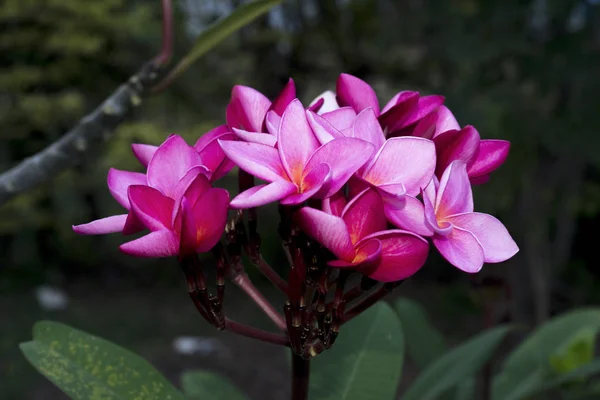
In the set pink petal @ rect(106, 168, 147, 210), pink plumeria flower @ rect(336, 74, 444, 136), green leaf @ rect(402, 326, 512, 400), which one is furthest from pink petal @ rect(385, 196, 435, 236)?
green leaf @ rect(402, 326, 512, 400)

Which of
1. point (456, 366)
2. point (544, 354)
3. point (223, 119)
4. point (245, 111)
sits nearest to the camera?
point (245, 111)

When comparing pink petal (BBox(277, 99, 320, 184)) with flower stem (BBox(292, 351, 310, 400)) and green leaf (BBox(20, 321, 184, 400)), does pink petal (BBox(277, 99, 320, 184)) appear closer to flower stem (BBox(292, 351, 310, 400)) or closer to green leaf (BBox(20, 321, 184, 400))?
flower stem (BBox(292, 351, 310, 400))

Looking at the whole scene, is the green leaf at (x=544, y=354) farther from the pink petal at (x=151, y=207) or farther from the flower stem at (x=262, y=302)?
the pink petal at (x=151, y=207)

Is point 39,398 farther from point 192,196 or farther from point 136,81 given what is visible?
point 192,196

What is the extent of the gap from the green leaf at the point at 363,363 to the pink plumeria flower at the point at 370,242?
0.95 ft

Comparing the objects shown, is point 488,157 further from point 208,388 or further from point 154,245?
point 208,388

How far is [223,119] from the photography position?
4.64 metres

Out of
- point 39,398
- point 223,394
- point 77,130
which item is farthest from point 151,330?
point 77,130

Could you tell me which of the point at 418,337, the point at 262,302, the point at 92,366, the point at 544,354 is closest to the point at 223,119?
the point at 418,337

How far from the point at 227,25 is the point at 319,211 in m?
0.43

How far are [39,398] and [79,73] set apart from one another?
274cm

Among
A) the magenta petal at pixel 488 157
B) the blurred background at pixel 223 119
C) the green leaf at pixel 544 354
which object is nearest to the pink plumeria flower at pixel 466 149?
the magenta petal at pixel 488 157

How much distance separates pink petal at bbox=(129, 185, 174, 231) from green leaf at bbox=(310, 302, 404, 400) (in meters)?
0.33

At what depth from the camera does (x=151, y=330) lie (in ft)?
15.4
